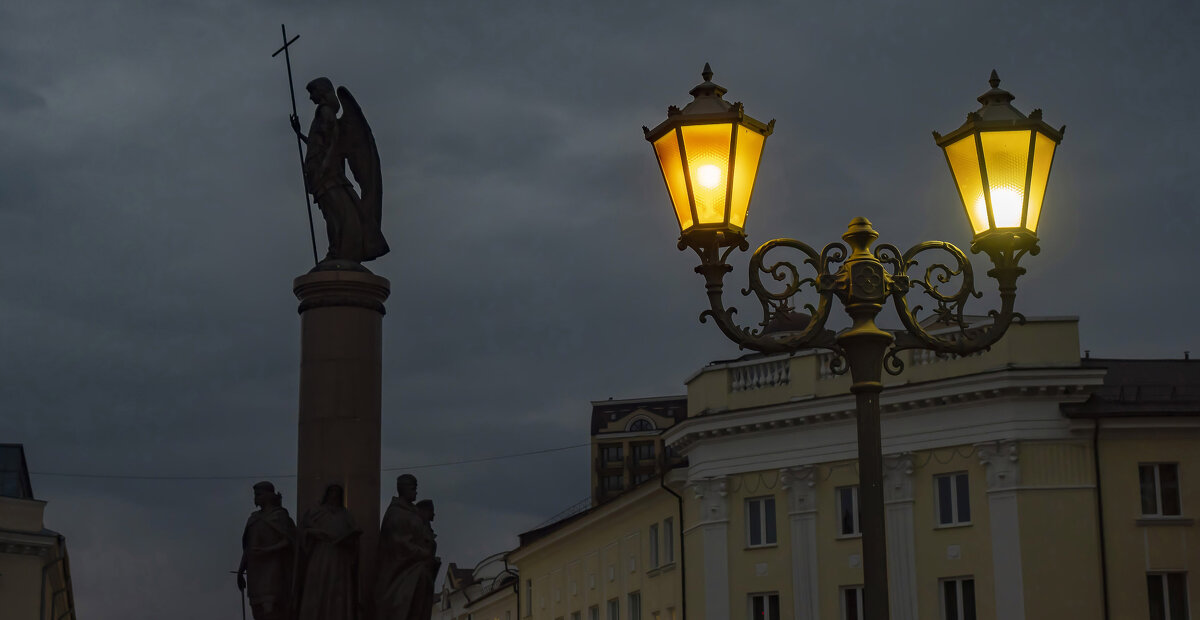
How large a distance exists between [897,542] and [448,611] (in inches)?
1959

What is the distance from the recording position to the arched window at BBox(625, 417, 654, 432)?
139500 millimetres

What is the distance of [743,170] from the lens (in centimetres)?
1171

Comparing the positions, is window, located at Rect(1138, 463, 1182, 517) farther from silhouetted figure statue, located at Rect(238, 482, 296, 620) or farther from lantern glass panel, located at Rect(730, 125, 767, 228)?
Result: lantern glass panel, located at Rect(730, 125, 767, 228)

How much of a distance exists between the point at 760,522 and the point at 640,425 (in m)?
91.0

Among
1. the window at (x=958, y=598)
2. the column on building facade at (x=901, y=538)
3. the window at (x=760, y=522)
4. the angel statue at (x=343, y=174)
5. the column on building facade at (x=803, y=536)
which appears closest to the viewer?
the angel statue at (x=343, y=174)

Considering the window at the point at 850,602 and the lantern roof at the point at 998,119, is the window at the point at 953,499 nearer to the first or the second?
the window at the point at 850,602

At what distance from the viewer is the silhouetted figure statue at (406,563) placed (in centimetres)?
1720

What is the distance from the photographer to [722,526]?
1956 inches

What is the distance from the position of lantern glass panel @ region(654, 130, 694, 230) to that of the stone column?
694 centimetres

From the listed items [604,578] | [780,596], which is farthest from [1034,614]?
[604,578]

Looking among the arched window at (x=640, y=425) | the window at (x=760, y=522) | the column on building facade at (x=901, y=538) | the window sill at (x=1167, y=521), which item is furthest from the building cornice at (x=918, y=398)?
the arched window at (x=640, y=425)

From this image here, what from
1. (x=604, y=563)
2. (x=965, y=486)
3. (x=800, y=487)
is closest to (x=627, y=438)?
(x=604, y=563)

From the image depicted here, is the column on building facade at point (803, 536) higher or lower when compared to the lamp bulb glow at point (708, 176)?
higher

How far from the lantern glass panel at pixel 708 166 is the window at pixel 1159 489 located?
35037 millimetres
